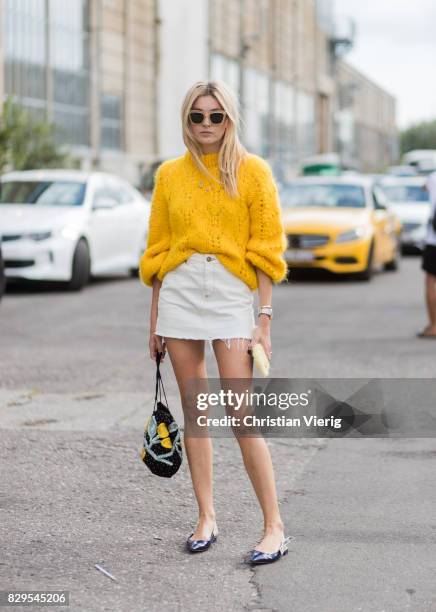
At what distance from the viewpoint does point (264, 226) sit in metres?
4.88

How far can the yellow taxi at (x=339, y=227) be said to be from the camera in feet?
61.3

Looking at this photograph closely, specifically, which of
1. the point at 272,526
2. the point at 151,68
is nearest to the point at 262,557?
the point at 272,526

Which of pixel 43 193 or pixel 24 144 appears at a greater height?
pixel 24 144

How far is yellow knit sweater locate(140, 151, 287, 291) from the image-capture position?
191 inches

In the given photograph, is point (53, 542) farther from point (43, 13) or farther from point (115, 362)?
point (43, 13)

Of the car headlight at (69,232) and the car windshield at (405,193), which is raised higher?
the car windshield at (405,193)

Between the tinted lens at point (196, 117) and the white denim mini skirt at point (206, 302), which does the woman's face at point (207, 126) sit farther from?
the white denim mini skirt at point (206, 302)

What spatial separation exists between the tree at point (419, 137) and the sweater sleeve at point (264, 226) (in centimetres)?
13104

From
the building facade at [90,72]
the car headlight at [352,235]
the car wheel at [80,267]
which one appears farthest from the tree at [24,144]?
the car headlight at [352,235]

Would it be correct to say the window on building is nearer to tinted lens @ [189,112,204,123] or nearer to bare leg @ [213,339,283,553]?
tinted lens @ [189,112,204,123]

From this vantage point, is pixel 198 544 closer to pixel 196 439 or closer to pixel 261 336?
pixel 196 439

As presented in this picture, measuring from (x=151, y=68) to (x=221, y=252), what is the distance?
35581 millimetres

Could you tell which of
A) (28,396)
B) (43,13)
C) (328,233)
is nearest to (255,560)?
(28,396)

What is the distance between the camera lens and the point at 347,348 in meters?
11.3
